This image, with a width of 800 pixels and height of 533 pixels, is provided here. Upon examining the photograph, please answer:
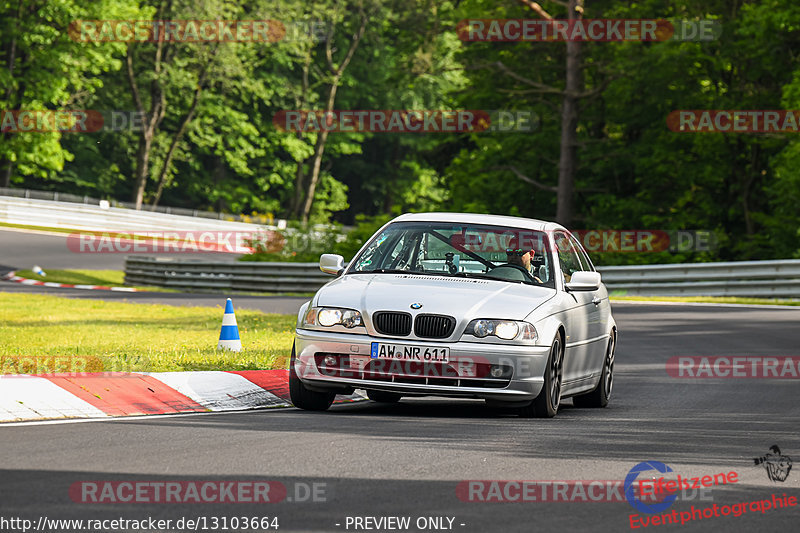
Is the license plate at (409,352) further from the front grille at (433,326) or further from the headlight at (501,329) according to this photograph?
the headlight at (501,329)

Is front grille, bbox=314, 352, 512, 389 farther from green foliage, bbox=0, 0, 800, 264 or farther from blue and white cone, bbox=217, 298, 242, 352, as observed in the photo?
green foliage, bbox=0, 0, 800, 264

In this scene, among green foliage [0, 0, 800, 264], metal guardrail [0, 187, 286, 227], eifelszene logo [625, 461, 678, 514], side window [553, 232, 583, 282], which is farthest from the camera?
metal guardrail [0, 187, 286, 227]

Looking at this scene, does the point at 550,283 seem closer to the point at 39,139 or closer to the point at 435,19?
the point at 435,19

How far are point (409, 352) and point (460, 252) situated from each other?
5.25ft

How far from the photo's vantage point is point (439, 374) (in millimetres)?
9727

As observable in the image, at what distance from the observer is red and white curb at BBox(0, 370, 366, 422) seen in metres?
9.34

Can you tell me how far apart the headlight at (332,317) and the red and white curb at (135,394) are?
0.99m

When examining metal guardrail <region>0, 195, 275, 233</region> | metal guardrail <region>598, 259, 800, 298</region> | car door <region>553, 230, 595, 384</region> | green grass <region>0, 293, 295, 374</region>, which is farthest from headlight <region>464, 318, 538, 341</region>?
metal guardrail <region>0, 195, 275, 233</region>

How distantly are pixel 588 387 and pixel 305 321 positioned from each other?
2.86 metres

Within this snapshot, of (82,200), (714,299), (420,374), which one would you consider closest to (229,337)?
(420,374)

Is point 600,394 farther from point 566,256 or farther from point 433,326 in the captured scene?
point 433,326

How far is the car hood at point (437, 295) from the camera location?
982 cm

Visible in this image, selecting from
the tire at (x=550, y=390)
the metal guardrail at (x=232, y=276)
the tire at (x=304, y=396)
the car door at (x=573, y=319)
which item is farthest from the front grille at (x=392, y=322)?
the metal guardrail at (x=232, y=276)

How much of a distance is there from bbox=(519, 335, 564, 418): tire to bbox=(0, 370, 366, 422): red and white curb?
1972 millimetres
